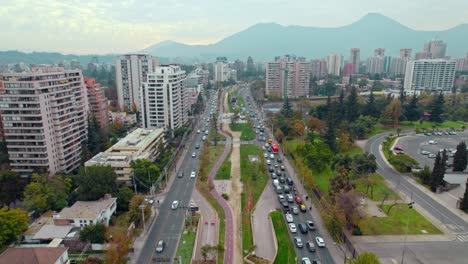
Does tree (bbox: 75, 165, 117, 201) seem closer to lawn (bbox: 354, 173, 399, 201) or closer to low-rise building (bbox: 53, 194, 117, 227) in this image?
low-rise building (bbox: 53, 194, 117, 227)

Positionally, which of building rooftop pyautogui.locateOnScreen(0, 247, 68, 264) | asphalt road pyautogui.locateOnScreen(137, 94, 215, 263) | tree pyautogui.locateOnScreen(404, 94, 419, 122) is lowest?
asphalt road pyautogui.locateOnScreen(137, 94, 215, 263)

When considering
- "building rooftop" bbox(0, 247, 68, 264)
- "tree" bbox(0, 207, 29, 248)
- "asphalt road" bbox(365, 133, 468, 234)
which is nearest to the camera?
"building rooftop" bbox(0, 247, 68, 264)

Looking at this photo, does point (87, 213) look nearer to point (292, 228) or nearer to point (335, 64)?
point (292, 228)

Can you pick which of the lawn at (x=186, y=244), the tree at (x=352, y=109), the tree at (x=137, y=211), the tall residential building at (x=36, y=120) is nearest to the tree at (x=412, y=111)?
the tree at (x=352, y=109)

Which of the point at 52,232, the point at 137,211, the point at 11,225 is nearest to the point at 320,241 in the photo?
the point at 137,211

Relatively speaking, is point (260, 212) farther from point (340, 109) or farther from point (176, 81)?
point (340, 109)

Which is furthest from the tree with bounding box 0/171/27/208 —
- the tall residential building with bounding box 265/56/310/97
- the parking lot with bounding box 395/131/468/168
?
the tall residential building with bounding box 265/56/310/97
